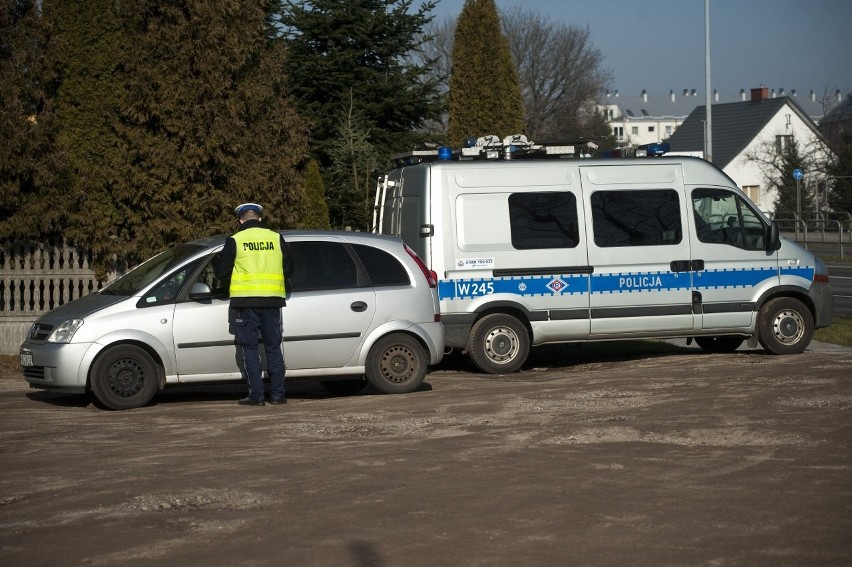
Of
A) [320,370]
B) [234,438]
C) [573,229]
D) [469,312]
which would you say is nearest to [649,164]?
[573,229]

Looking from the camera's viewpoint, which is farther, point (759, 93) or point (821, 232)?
point (759, 93)

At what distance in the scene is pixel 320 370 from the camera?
11.9m

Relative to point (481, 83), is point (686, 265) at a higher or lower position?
lower

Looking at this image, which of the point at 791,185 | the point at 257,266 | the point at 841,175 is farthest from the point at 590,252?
the point at 791,185

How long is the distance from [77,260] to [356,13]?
40.1 feet

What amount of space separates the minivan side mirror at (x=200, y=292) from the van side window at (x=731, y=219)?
640 centimetres

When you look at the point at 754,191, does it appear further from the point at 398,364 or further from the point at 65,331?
Result: the point at 65,331

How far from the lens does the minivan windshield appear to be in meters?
11.7

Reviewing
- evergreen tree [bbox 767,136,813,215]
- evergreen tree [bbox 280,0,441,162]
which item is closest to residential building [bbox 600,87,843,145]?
evergreen tree [bbox 767,136,813,215]

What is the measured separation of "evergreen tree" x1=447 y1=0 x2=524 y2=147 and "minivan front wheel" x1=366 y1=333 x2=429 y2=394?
12.0 metres

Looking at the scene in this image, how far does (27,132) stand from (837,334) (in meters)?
12.0

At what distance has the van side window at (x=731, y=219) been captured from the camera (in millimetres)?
14812

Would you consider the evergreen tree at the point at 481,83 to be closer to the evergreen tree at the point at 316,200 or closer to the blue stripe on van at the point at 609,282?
the evergreen tree at the point at 316,200

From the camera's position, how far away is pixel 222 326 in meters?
11.6
